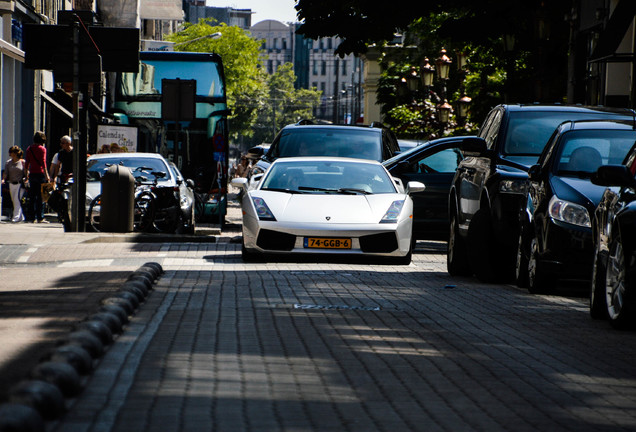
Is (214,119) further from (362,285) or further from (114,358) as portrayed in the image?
(114,358)

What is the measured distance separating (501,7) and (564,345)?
14543 mm

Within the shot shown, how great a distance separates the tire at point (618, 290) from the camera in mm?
8734

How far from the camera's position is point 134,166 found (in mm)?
23375

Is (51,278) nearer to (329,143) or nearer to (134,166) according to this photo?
(329,143)

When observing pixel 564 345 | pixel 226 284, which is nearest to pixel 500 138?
pixel 226 284

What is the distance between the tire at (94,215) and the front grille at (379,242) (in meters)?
7.36

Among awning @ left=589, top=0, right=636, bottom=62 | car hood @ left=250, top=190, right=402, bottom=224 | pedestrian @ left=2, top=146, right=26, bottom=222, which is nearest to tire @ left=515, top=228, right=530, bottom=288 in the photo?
car hood @ left=250, top=190, right=402, bottom=224

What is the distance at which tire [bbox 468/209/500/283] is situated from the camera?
1316 centimetres

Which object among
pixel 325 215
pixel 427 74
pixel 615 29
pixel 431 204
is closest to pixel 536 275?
pixel 325 215

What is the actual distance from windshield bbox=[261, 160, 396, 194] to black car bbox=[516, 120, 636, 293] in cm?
386

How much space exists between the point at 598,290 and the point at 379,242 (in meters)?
5.79

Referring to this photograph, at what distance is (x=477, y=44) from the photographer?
74.7 ft

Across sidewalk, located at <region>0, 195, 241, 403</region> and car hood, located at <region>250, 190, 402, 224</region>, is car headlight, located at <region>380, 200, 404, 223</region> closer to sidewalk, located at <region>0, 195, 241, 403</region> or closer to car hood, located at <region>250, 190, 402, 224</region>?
car hood, located at <region>250, 190, 402, 224</region>

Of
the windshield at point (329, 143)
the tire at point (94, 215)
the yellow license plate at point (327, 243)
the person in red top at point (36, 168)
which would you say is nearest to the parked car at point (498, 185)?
the yellow license plate at point (327, 243)
